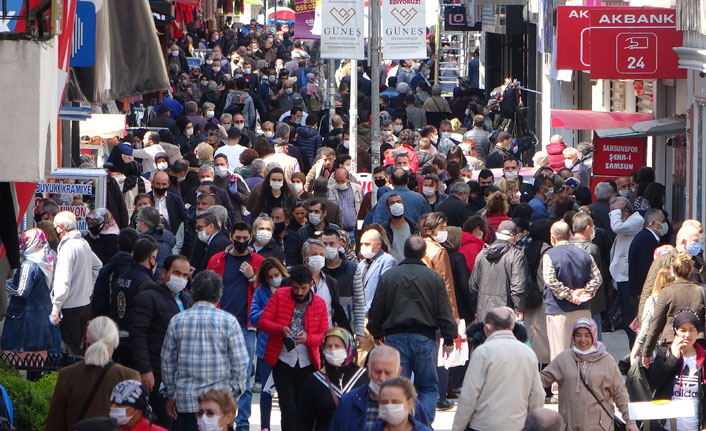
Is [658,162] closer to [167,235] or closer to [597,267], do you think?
[597,267]

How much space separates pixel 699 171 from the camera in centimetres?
1688

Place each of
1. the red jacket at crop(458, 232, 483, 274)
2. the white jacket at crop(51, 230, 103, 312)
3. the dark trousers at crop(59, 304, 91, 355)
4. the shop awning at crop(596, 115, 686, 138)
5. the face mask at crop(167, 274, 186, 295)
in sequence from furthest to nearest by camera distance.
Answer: the shop awning at crop(596, 115, 686, 138) → the red jacket at crop(458, 232, 483, 274) → the dark trousers at crop(59, 304, 91, 355) → the white jacket at crop(51, 230, 103, 312) → the face mask at crop(167, 274, 186, 295)

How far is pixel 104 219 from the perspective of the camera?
1378cm

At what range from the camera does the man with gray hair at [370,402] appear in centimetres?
779

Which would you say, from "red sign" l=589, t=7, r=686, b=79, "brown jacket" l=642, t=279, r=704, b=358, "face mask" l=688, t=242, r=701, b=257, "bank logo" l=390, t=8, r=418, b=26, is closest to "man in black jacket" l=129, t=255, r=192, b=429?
"brown jacket" l=642, t=279, r=704, b=358

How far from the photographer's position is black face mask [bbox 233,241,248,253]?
11.8 metres

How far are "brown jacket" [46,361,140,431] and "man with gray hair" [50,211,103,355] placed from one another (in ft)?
12.2

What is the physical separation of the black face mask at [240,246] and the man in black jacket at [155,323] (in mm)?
1487

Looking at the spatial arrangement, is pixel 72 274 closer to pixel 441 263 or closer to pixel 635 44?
pixel 441 263

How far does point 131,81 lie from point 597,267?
4600mm

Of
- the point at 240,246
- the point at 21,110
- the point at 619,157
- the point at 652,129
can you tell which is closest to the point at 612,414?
the point at 240,246

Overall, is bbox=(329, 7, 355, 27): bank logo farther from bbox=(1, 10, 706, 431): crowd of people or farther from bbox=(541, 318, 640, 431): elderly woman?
bbox=(541, 318, 640, 431): elderly woman

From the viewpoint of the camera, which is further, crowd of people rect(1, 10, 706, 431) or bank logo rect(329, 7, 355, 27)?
bank logo rect(329, 7, 355, 27)

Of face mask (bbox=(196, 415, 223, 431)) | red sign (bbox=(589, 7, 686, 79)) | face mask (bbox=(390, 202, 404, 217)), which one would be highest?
red sign (bbox=(589, 7, 686, 79))
